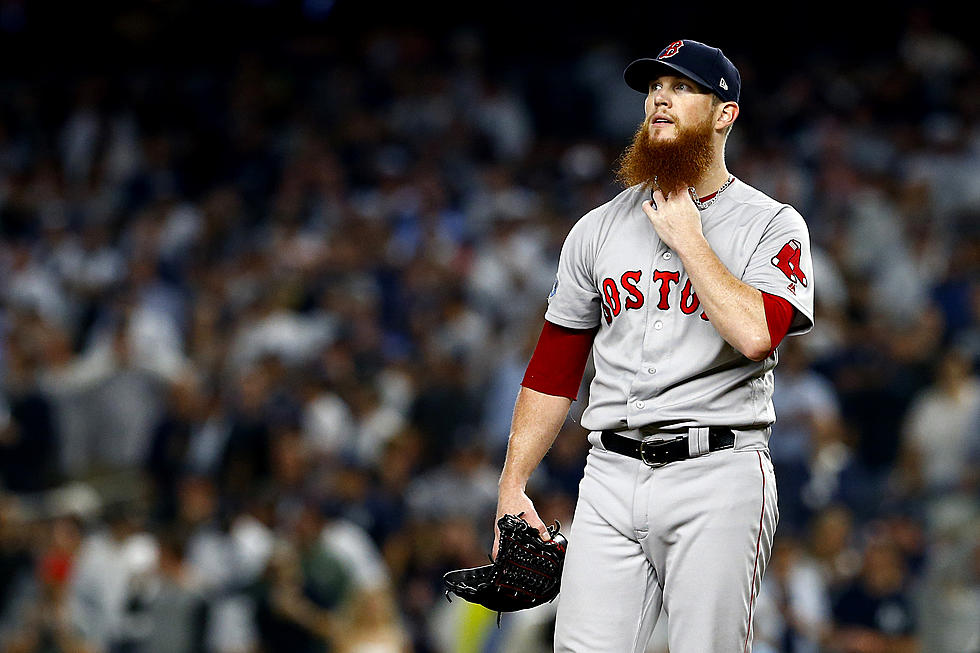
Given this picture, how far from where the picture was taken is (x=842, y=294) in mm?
9016

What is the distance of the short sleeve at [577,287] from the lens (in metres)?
3.50

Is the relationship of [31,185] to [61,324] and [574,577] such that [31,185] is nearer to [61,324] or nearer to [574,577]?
[61,324]

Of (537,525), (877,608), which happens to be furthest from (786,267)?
(877,608)

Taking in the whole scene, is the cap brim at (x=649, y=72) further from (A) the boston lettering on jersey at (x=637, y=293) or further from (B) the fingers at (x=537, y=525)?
(B) the fingers at (x=537, y=525)

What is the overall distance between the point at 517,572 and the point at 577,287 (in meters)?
0.70

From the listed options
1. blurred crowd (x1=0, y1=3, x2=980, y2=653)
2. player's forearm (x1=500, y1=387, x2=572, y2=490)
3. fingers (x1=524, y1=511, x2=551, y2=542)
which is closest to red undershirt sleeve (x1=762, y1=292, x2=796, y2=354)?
player's forearm (x1=500, y1=387, x2=572, y2=490)

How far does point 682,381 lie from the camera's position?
10.8ft

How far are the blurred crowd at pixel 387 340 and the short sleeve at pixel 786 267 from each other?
3743mm

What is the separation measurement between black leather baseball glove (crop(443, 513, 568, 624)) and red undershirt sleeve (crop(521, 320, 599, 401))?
0.33 meters

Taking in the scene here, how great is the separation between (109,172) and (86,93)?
120 cm

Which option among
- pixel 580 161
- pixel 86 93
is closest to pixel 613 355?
pixel 580 161

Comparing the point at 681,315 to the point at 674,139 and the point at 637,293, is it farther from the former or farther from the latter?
the point at 674,139

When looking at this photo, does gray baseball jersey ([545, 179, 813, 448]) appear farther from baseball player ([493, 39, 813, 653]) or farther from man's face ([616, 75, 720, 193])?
man's face ([616, 75, 720, 193])

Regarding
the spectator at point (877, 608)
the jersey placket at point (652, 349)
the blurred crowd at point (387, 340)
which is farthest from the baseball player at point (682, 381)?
the spectator at point (877, 608)
